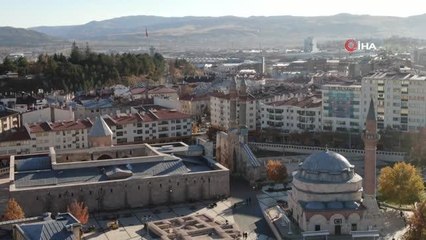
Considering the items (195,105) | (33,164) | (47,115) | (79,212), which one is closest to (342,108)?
(195,105)

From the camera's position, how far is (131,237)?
28.8 meters

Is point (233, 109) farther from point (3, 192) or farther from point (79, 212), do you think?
point (79, 212)

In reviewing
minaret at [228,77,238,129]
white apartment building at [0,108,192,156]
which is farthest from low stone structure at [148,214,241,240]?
white apartment building at [0,108,192,156]

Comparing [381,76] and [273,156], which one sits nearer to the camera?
[273,156]

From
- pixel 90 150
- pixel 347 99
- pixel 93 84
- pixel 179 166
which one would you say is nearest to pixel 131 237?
pixel 179 166

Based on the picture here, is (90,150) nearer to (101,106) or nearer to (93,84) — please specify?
(101,106)

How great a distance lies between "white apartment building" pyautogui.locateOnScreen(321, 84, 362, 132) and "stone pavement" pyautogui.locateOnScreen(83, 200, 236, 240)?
751 inches

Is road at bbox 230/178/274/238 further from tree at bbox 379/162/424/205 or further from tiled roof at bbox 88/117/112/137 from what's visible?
tiled roof at bbox 88/117/112/137

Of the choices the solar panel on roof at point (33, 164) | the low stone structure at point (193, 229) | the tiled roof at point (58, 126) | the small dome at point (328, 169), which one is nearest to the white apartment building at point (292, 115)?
the tiled roof at point (58, 126)

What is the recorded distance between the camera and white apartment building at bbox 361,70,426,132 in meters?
47.8

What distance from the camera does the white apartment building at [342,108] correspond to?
50.1 meters

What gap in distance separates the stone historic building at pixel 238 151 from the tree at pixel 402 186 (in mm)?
8839

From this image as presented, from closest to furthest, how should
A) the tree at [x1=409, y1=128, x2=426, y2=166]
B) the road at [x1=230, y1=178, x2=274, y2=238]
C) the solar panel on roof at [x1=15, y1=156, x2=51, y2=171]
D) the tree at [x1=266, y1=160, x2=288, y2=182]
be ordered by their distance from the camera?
the road at [x1=230, y1=178, x2=274, y2=238] → the solar panel on roof at [x1=15, y1=156, x2=51, y2=171] → the tree at [x1=266, y1=160, x2=288, y2=182] → the tree at [x1=409, y1=128, x2=426, y2=166]

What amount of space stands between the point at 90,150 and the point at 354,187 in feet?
55.0
